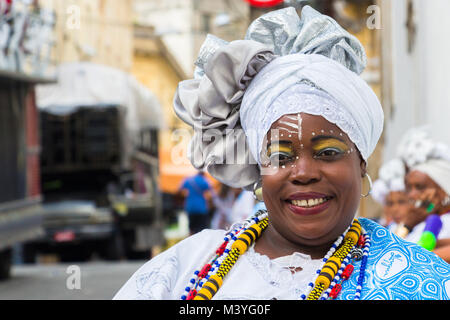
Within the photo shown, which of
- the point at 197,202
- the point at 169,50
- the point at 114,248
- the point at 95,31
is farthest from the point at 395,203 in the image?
the point at 169,50

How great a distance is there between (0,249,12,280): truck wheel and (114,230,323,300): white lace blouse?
889cm

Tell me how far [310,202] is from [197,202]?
1003 centimetres

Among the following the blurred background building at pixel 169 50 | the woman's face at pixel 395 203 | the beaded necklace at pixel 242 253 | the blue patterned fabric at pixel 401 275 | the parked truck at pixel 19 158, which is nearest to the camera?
the blue patterned fabric at pixel 401 275

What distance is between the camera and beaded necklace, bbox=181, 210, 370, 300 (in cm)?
218

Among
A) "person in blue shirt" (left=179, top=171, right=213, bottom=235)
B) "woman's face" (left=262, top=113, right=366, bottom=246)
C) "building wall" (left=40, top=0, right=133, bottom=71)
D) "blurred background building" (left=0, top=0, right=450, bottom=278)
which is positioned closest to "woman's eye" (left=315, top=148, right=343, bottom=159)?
"woman's face" (left=262, top=113, right=366, bottom=246)

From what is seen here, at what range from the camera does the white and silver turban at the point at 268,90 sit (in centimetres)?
228

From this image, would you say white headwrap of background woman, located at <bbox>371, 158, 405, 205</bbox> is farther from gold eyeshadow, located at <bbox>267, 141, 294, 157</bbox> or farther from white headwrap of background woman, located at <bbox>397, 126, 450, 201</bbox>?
gold eyeshadow, located at <bbox>267, 141, 294, 157</bbox>

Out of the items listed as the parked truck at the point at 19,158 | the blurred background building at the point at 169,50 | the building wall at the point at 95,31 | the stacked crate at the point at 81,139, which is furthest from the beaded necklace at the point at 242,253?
the stacked crate at the point at 81,139

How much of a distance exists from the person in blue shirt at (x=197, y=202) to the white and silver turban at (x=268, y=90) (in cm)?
965

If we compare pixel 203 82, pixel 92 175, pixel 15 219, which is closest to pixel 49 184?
pixel 92 175

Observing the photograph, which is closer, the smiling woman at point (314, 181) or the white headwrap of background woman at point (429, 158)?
the smiling woman at point (314, 181)

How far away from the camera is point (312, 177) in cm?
222

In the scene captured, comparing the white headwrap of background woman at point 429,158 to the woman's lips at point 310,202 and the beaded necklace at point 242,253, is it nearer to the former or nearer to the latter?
the beaded necklace at point 242,253

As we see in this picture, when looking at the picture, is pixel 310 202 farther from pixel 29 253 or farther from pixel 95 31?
pixel 95 31
